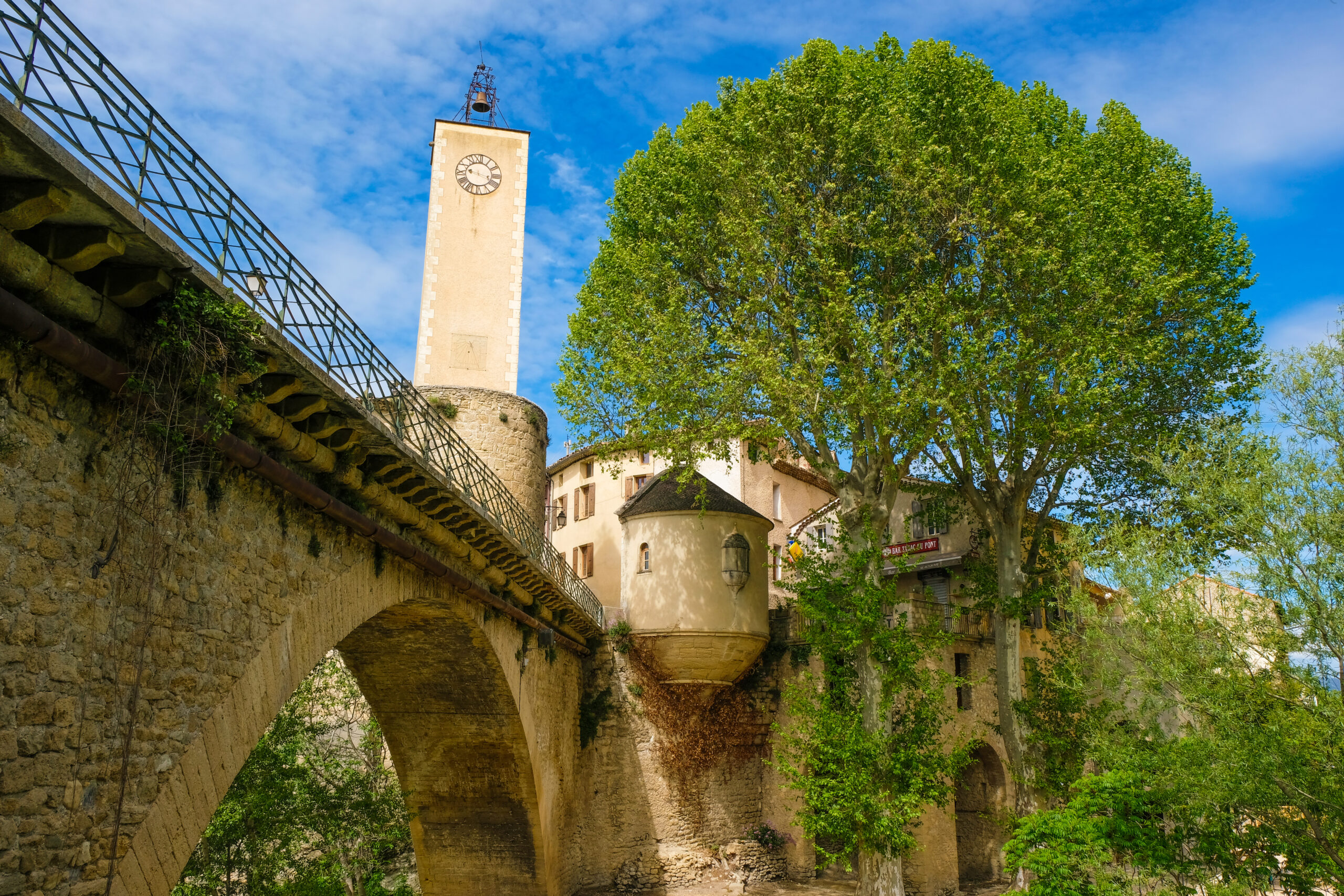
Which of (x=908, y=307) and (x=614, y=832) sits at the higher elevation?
(x=908, y=307)

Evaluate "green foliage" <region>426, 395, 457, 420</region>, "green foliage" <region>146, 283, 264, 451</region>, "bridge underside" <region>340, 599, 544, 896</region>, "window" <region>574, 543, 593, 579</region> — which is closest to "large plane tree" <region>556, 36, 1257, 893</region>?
"green foliage" <region>426, 395, 457, 420</region>

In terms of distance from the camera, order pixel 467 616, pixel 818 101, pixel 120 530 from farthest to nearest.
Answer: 1. pixel 818 101
2. pixel 467 616
3. pixel 120 530

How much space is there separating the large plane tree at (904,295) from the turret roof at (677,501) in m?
4.51

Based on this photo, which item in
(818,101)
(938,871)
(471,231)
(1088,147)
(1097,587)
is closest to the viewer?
(818,101)

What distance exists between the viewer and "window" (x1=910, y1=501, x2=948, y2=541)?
79.9 ft

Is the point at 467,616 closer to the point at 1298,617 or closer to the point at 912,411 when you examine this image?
the point at 912,411

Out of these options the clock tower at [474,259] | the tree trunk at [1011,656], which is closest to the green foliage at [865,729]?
the tree trunk at [1011,656]

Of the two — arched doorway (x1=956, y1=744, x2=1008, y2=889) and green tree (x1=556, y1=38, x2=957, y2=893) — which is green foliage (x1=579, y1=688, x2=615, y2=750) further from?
arched doorway (x1=956, y1=744, x2=1008, y2=889)

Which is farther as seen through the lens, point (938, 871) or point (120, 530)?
point (938, 871)

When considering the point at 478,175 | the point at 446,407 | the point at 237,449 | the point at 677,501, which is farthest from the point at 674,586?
the point at 237,449

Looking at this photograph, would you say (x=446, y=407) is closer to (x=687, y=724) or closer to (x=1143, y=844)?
(x=687, y=724)

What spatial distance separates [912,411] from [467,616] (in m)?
8.30

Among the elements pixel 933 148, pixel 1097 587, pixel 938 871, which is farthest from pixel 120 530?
pixel 1097 587

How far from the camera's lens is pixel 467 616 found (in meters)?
13.7
